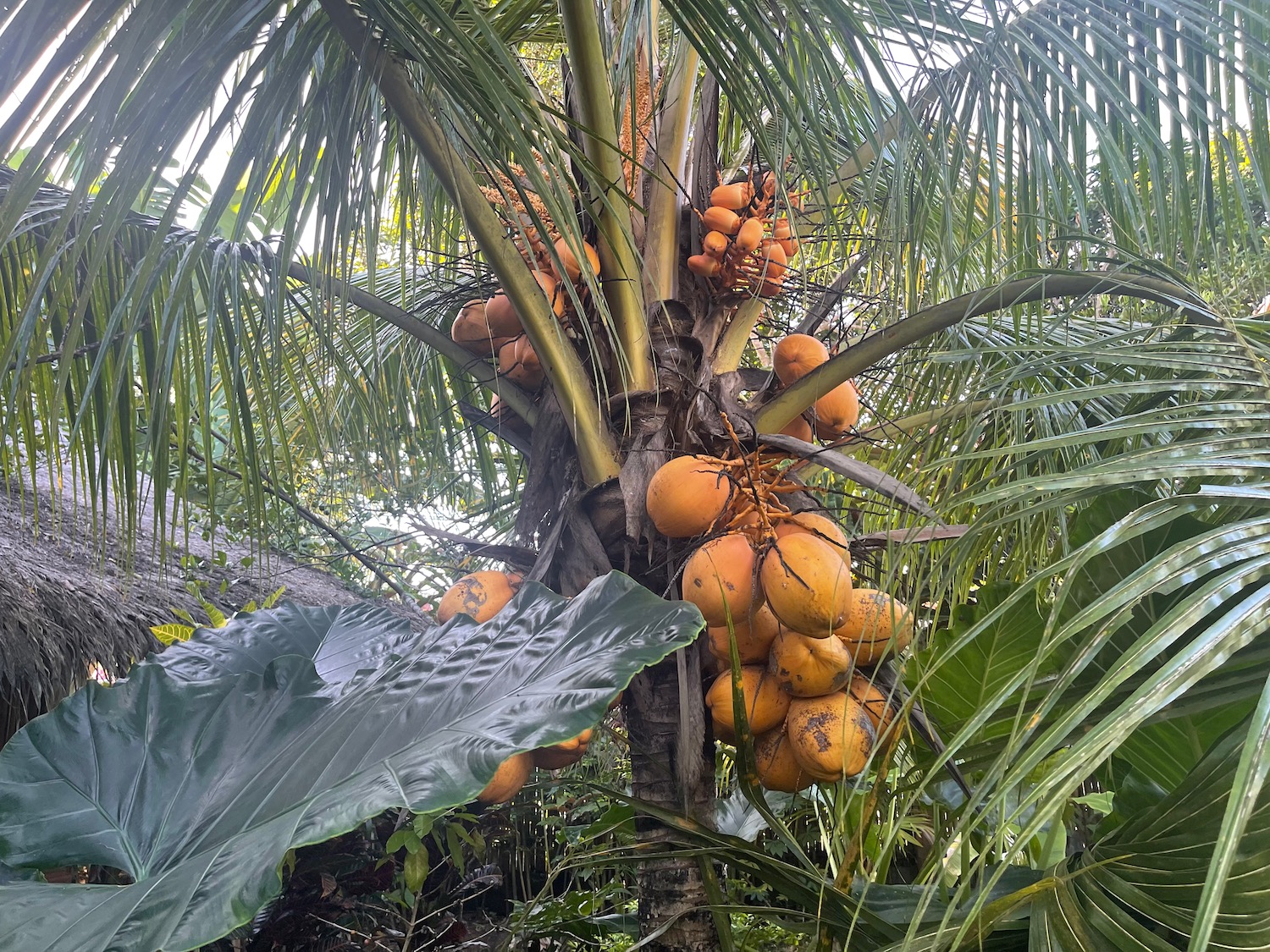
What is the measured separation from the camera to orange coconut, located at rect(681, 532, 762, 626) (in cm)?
100

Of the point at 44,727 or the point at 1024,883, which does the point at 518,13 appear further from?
the point at 1024,883

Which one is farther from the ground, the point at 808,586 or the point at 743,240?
the point at 743,240

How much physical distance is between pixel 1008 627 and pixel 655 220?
2.60ft

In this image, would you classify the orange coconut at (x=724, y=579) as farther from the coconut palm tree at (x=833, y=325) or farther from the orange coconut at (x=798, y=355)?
the orange coconut at (x=798, y=355)

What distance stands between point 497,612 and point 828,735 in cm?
41

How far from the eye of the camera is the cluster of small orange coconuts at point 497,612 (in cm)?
105

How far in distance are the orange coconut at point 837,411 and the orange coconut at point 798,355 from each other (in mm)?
47

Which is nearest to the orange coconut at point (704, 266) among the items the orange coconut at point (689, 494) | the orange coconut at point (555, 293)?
the orange coconut at point (555, 293)

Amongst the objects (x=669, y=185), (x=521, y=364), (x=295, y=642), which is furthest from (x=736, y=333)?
(x=295, y=642)

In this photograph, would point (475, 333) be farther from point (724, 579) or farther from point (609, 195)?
point (724, 579)

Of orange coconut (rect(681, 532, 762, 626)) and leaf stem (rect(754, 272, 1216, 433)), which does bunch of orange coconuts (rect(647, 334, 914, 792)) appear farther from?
leaf stem (rect(754, 272, 1216, 433))

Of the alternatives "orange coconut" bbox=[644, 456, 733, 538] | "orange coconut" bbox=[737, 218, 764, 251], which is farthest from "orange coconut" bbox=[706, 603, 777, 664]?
"orange coconut" bbox=[737, 218, 764, 251]

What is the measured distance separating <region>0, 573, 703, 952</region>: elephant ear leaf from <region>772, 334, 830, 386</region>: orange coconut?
0.54 meters

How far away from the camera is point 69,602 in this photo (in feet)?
8.80
